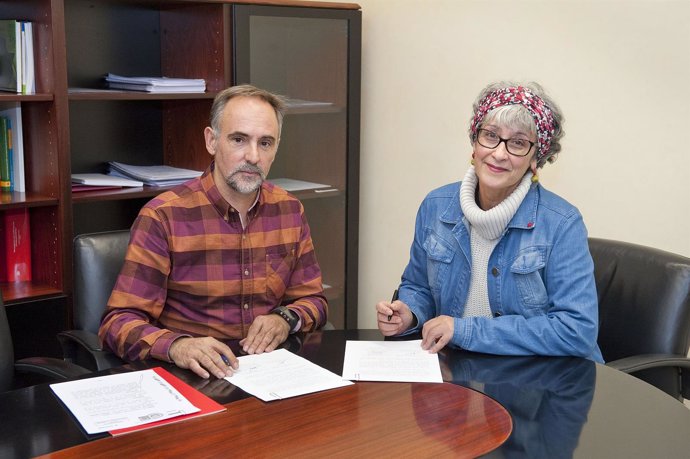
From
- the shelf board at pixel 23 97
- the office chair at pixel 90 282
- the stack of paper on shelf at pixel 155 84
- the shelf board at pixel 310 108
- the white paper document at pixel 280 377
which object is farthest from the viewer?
the shelf board at pixel 310 108

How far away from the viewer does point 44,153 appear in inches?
116

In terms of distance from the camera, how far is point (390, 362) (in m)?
1.92

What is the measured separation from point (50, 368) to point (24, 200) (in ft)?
3.17

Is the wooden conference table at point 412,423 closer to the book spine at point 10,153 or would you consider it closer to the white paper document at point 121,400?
the white paper document at point 121,400

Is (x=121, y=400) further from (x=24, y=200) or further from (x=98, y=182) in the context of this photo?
(x=98, y=182)

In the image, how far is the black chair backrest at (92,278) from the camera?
2.34m

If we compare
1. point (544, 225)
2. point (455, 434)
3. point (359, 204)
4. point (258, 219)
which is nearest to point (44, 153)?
point (258, 219)

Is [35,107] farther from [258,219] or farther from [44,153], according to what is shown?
[258,219]

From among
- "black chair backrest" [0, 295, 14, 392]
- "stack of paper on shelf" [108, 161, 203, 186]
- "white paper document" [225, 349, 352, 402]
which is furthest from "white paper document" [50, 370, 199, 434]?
"stack of paper on shelf" [108, 161, 203, 186]

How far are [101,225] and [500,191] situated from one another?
189 centimetres

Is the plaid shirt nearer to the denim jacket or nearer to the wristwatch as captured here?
the wristwatch

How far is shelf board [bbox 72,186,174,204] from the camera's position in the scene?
2.98 m

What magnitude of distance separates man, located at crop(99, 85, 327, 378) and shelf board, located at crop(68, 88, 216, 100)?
75 cm

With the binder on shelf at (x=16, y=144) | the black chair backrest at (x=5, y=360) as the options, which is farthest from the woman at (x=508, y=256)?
the binder on shelf at (x=16, y=144)
